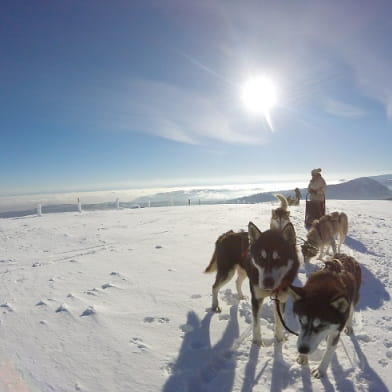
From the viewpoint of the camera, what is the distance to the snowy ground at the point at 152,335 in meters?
3.12

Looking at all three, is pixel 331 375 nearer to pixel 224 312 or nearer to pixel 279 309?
pixel 279 309

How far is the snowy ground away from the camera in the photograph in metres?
3.12

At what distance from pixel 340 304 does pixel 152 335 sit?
2629 millimetres

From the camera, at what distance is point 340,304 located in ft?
9.00

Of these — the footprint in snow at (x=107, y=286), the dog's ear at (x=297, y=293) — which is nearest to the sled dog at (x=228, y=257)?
the dog's ear at (x=297, y=293)

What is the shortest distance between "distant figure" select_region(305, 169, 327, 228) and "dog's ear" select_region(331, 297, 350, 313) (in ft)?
28.9

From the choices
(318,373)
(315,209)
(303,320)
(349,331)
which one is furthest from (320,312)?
(315,209)

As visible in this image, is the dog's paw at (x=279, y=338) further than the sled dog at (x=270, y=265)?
Yes

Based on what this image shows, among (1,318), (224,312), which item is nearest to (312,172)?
(224,312)

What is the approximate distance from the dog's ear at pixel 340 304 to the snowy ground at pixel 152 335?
0.99 m

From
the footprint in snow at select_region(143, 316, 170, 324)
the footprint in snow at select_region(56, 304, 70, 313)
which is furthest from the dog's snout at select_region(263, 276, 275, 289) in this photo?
the footprint in snow at select_region(56, 304, 70, 313)

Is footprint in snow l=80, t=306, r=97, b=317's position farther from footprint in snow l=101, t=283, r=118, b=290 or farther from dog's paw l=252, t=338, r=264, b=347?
dog's paw l=252, t=338, r=264, b=347

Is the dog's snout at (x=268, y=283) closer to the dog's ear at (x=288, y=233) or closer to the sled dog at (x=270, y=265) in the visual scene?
the sled dog at (x=270, y=265)

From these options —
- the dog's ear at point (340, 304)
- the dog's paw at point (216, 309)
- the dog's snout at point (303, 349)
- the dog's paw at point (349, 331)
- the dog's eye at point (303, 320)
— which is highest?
the dog's ear at point (340, 304)
